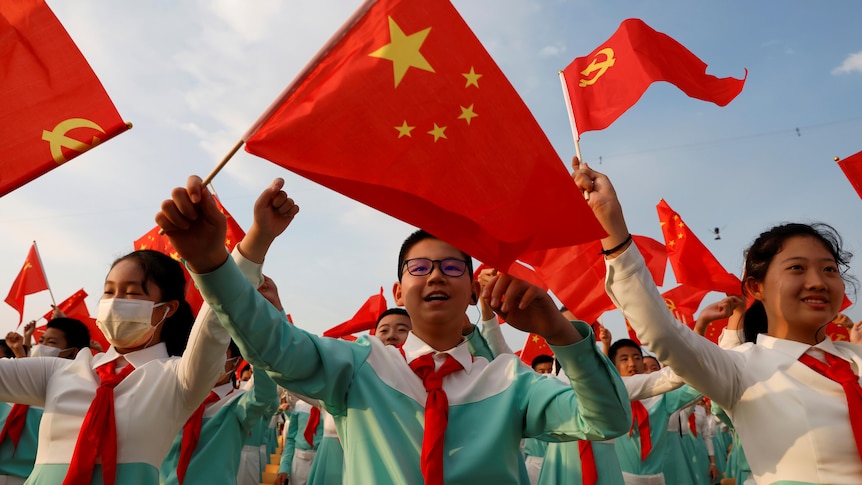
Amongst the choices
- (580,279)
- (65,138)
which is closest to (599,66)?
(580,279)

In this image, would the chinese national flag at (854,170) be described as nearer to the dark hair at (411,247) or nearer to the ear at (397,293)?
the dark hair at (411,247)

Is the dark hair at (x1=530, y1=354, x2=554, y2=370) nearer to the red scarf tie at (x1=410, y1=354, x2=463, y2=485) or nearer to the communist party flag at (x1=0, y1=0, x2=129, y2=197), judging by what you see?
the red scarf tie at (x1=410, y1=354, x2=463, y2=485)

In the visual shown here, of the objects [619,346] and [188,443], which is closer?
[188,443]

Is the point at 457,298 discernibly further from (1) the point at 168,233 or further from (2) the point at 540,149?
(1) the point at 168,233

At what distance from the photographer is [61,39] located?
3.18 m

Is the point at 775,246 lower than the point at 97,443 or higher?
higher

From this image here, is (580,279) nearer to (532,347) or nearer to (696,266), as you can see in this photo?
(696,266)

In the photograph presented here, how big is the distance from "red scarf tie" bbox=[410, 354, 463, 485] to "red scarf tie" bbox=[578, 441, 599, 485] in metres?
3.48

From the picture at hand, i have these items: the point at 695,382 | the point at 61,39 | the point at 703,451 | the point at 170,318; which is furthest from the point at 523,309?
the point at 703,451

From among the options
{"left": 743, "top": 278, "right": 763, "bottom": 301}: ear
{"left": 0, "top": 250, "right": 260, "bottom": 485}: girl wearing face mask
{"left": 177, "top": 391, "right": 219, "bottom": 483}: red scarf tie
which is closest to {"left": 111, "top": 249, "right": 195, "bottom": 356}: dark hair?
{"left": 0, "top": 250, "right": 260, "bottom": 485}: girl wearing face mask

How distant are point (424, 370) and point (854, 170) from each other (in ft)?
13.9

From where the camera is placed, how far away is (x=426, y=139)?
2209 mm

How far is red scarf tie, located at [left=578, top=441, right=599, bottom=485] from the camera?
5379 millimetres

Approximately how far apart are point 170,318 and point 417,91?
6.15ft
